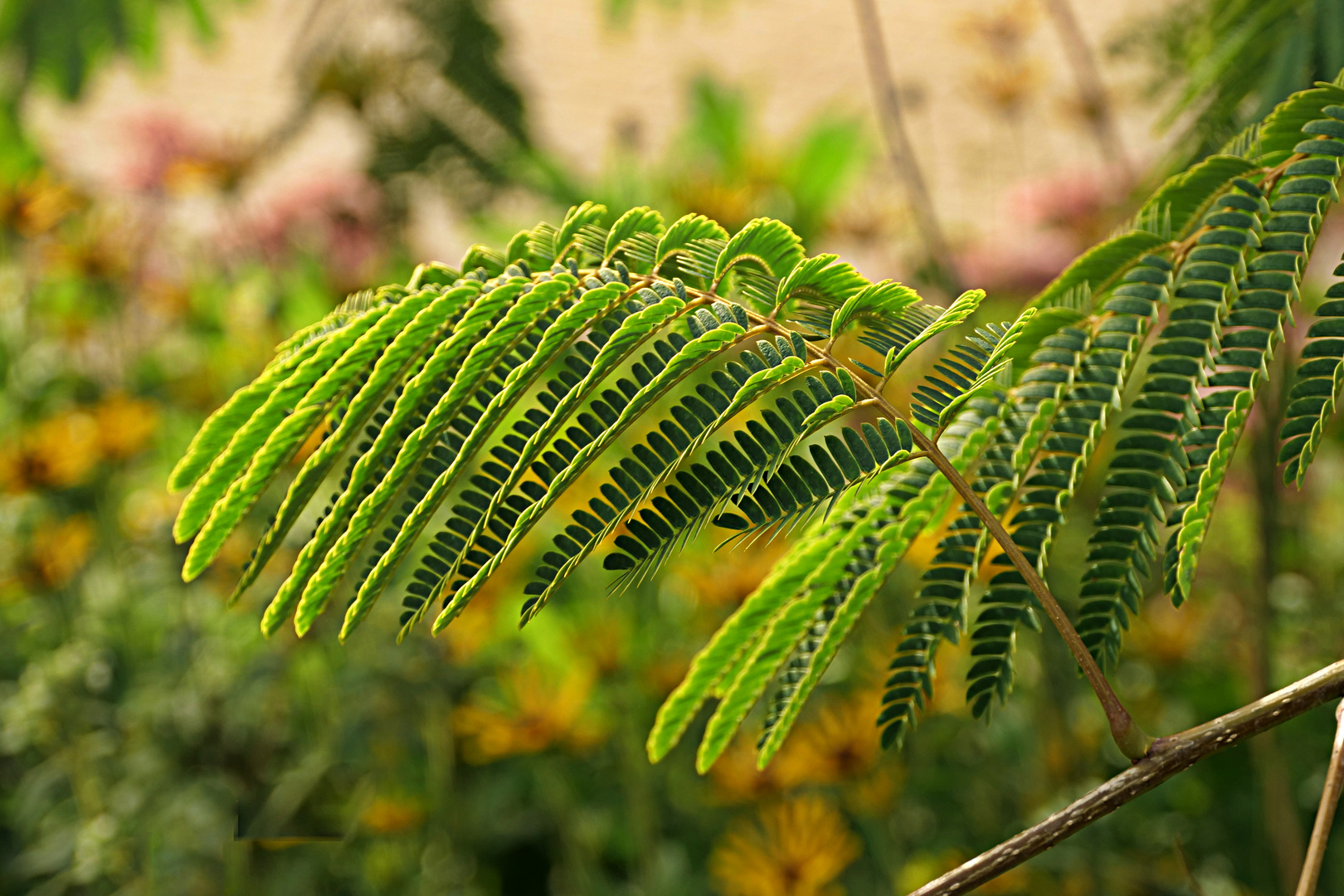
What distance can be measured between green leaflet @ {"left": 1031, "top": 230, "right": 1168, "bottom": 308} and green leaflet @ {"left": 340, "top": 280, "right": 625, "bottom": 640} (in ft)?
0.67

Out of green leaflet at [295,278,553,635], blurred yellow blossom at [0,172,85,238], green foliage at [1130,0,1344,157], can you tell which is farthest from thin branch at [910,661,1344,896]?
blurred yellow blossom at [0,172,85,238]

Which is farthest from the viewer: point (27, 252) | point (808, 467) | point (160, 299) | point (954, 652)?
point (160, 299)

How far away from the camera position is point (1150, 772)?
32 centimetres

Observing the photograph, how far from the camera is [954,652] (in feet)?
4.07

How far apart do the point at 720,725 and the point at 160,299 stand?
1.49m

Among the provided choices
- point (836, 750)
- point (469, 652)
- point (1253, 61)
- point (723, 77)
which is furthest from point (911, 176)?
point (723, 77)

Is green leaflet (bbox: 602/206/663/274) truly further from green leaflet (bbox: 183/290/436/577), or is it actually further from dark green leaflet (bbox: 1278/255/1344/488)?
dark green leaflet (bbox: 1278/255/1344/488)

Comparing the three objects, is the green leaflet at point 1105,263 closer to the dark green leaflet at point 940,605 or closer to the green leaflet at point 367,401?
the dark green leaflet at point 940,605

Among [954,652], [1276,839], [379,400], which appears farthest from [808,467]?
[954,652]

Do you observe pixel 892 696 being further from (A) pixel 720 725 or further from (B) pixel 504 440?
(B) pixel 504 440

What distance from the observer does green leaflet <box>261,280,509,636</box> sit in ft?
1.21

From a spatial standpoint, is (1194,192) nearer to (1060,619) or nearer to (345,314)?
(1060,619)

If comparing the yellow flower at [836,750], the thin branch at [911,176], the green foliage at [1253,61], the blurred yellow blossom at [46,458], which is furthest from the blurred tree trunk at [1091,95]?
the blurred yellow blossom at [46,458]

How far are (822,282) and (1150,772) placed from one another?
0.63 ft
